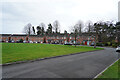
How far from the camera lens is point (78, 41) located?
54.7m

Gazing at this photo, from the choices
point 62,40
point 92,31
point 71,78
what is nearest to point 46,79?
point 71,78

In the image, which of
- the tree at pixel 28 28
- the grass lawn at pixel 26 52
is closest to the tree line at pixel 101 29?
the grass lawn at pixel 26 52

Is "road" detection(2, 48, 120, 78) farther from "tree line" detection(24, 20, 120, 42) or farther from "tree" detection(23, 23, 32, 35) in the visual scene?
"tree" detection(23, 23, 32, 35)

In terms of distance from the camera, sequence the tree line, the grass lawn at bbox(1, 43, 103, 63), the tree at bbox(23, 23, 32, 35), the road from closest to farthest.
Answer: the road < the grass lawn at bbox(1, 43, 103, 63) < the tree line < the tree at bbox(23, 23, 32, 35)

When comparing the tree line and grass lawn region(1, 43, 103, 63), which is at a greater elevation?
the tree line

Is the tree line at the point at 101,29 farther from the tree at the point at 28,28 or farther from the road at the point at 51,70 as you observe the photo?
the tree at the point at 28,28

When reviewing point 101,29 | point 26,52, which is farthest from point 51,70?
point 101,29

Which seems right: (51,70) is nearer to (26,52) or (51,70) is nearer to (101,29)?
(26,52)

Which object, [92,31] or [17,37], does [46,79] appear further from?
[17,37]

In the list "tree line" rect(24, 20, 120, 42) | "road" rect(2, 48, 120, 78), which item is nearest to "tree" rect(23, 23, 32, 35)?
"tree line" rect(24, 20, 120, 42)

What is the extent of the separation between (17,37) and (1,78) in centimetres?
7909

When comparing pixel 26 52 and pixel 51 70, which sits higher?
pixel 26 52

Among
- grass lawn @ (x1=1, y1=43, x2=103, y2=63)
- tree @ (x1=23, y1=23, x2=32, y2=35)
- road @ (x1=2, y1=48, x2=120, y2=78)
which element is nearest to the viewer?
road @ (x1=2, y1=48, x2=120, y2=78)

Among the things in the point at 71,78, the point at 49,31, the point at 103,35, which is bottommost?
the point at 71,78
